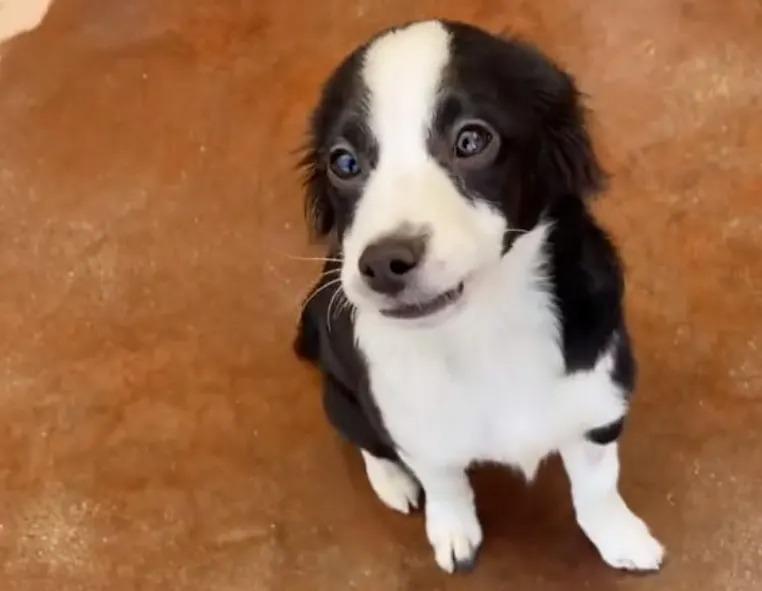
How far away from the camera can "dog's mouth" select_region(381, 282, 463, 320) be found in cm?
130

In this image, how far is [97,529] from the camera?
1978 mm

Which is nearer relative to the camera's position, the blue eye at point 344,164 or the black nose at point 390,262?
the black nose at point 390,262

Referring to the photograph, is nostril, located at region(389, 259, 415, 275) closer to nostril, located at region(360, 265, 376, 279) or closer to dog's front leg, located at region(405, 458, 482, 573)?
nostril, located at region(360, 265, 376, 279)

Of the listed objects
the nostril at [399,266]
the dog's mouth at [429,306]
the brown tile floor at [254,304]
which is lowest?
the brown tile floor at [254,304]

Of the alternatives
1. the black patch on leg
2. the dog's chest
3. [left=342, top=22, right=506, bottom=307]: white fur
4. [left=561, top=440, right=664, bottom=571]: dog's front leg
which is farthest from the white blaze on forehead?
[left=561, top=440, right=664, bottom=571]: dog's front leg

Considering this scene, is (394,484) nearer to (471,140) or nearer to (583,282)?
(583,282)

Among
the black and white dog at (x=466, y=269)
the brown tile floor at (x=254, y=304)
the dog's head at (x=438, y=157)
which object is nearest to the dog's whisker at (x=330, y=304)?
the black and white dog at (x=466, y=269)

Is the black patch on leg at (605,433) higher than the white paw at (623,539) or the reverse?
higher

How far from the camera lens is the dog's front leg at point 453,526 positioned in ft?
5.83

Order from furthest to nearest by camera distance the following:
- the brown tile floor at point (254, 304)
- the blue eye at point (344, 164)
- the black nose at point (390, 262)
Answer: the brown tile floor at point (254, 304)
the blue eye at point (344, 164)
the black nose at point (390, 262)

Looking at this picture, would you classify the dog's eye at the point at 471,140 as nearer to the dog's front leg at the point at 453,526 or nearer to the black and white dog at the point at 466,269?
the black and white dog at the point at 466,269

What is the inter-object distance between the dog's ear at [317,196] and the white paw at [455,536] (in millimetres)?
506

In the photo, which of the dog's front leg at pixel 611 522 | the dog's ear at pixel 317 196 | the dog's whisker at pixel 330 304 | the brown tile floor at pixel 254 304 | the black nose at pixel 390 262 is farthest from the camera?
the brown tile floor at pixel 254 304

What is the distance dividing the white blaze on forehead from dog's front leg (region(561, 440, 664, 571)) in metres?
0.60
